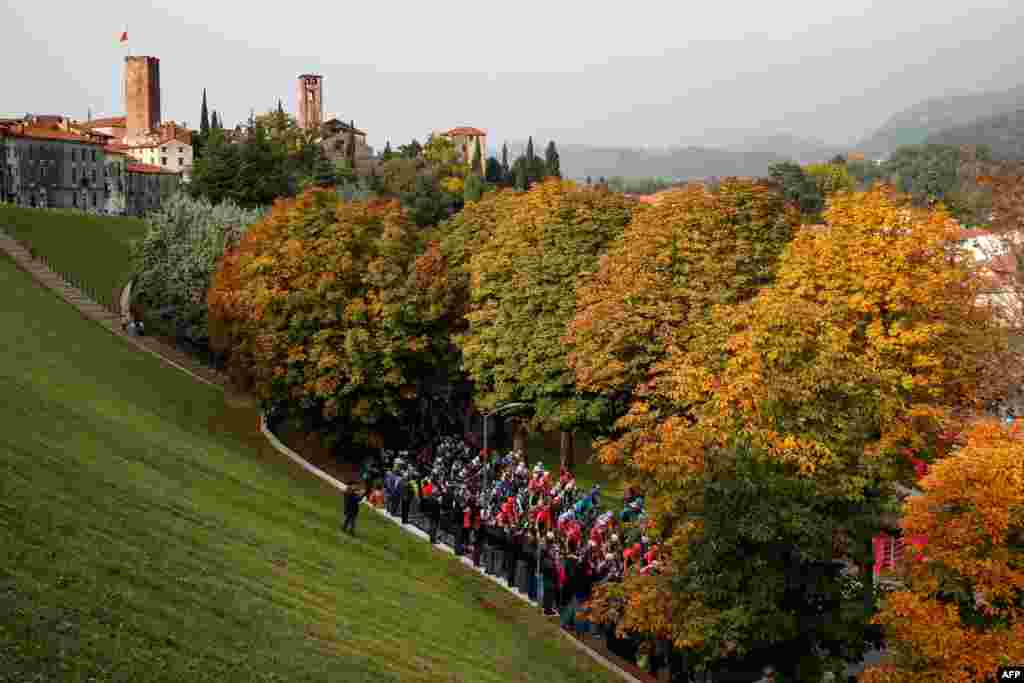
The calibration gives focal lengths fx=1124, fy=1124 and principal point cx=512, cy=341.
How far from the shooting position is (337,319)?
4778cm

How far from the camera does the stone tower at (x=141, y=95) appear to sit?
611 feet

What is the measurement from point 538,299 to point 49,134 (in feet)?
313

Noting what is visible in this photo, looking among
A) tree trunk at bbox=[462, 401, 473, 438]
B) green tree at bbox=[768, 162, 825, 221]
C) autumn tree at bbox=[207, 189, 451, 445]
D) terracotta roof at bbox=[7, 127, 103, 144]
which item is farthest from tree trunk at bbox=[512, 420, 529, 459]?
terracotta roof at bbox=[7, 127, 103, 144]

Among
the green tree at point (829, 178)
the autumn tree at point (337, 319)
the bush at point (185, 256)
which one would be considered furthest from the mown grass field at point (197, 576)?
the green tree at point (829, 178)

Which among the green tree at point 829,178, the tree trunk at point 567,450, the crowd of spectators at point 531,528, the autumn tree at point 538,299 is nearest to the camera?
the crowd of spectators at point 531,528

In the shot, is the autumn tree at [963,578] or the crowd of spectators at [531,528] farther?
the crowd of spectators at [531,528]

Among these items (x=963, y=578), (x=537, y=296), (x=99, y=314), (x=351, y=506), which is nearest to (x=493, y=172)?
(x=99, y=314)

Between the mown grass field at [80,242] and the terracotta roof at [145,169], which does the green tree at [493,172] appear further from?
the mown grass field at [80,242]

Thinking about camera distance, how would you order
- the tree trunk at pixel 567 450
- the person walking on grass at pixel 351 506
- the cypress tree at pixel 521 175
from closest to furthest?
the person walking on grass at pixel 351 506 → the tree trunk at pixel 567 450 → the cypress tree at pixel 521 175

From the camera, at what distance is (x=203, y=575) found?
1955 cm

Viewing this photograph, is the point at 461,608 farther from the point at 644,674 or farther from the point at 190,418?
the point at 190,418

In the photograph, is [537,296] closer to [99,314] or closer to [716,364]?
[716,364]

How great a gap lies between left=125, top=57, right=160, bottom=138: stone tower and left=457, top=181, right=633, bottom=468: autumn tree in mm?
146875

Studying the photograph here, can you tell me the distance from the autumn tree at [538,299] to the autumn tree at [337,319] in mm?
2411
